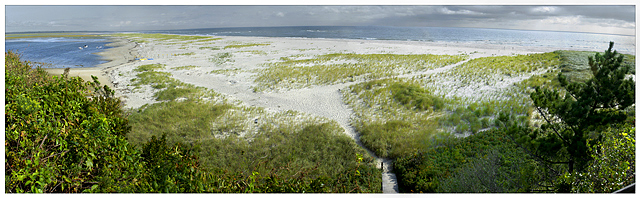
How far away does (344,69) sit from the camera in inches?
344

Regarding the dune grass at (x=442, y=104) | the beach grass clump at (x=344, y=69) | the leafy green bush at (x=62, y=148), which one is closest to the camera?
the leafy green bush at (x=62, y=148)

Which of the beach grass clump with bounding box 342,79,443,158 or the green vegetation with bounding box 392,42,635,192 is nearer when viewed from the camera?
the green vegetation with bounding box 392,42,635,192

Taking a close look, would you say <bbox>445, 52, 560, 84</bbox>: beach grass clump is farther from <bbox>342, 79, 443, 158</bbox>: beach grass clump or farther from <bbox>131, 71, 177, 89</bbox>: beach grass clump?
<bbox>131, 71, 177, 89</bbox>: beach grass clump

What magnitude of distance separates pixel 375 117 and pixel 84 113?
16.4 ft

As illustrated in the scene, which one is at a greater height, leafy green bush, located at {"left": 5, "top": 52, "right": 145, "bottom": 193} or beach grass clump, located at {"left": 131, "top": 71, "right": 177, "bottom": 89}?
beach grass clump, located at {"left": 131, "top": 71, "right": 177, "bottom": 89}

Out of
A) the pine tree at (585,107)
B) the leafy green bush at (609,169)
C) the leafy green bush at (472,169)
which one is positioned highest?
the pine tree at (585,107)

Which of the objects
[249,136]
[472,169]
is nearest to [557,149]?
[472,169]

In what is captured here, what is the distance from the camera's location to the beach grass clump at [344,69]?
7891 mm

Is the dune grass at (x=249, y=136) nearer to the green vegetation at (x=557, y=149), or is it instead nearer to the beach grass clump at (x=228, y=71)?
the green vegetation at (x=557, y=149)

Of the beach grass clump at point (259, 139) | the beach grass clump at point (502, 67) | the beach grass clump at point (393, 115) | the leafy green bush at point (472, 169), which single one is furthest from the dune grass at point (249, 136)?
the beach grass clump at point (502, 67)

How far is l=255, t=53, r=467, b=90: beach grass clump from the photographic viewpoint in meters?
7.89

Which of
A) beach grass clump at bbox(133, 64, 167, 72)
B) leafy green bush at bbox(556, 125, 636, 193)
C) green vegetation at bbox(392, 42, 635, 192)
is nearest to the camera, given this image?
leafy green bush at bbox(556, 125, 636, 193)

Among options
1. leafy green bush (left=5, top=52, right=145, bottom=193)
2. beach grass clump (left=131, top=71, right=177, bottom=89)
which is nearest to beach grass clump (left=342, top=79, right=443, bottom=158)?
leafy green bush (left=5, top=52, right=145, bottom=193)

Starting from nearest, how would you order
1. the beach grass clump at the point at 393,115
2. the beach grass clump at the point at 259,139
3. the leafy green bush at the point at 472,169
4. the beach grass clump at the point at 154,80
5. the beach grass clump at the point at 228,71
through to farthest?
the leafy green bush at the point at 472,169 → the beach grass clump at the point at 259,139 → the beach grass clump at the point at 393,115 → the beach grass clump at the point at 154,80 → the beach grass clump at the point at 228,71
